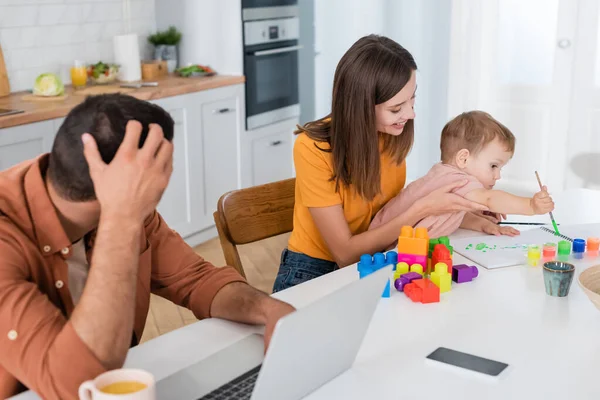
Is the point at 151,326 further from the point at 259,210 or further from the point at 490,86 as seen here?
the point at 490,86

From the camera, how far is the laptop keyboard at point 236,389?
1.32 meters

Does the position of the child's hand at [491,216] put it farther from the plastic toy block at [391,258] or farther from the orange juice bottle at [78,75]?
the orange juice bottle at [78,75]

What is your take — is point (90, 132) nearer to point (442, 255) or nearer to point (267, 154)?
point (442, 255)

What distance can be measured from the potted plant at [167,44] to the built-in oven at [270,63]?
1.47 feet

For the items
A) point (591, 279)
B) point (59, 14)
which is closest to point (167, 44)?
point (59, 14)

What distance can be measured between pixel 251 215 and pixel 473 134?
707 millimetres

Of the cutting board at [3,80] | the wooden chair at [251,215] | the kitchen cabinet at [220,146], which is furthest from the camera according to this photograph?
the kitchen cabinet at [220,146]

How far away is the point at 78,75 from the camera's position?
429 centimetres

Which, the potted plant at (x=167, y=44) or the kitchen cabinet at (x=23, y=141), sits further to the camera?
the potted plant at (x=167, y=44)

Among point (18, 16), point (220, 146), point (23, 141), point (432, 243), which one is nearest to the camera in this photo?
point (432, 243)

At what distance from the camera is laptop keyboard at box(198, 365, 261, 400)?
1.32 m

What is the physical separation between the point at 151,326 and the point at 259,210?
4.65 ft

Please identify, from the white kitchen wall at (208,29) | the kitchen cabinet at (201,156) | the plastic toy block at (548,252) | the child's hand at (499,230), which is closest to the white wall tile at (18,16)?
the kitchen cabinet at (201,156)

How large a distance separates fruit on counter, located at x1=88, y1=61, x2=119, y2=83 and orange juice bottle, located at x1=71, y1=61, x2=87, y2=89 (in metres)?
0.09
